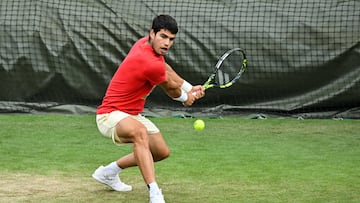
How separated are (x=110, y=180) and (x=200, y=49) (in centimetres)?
472

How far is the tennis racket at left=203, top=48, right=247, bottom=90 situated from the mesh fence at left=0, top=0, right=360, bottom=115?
3.24 meters

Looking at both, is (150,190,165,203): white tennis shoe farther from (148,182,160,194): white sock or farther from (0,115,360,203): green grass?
(0,115,360,203): green grass

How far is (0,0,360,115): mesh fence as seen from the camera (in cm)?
1084

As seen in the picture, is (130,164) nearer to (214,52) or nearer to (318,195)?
(318,195)

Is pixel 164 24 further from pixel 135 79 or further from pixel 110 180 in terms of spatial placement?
pixel 110 180

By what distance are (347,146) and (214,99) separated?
109 inches

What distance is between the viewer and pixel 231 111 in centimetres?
1115

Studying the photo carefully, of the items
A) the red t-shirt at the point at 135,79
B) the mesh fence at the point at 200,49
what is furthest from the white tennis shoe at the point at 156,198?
the mesh fence at the point at 200,49

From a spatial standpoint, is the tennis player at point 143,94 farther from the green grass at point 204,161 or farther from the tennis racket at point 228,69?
the tennis racket at point 228,69

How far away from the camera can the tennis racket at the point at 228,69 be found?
281 inches

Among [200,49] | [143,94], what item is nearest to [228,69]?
[143,94]

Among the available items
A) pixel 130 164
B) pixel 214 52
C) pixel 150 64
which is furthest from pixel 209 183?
pixel 214 52

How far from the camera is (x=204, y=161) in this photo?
7969 millimetres

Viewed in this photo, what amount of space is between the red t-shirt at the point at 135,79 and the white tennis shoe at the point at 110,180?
1.91ft
